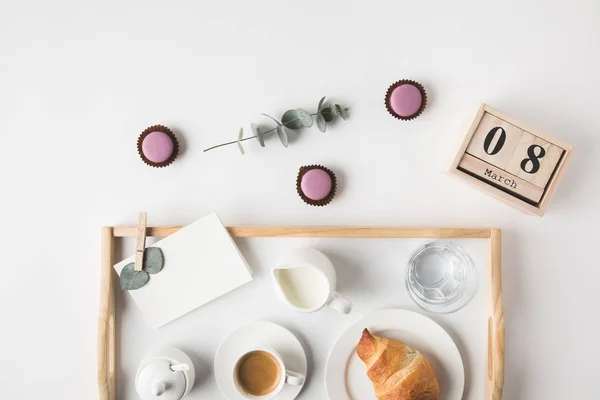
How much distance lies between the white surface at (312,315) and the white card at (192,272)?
0.03m

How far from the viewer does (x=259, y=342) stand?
1094 millimetres

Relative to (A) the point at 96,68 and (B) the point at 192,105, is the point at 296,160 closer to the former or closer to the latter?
(B) the point at 192,105

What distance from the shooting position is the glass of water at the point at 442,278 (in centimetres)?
109

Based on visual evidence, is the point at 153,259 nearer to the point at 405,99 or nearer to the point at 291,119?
the point at 291,119

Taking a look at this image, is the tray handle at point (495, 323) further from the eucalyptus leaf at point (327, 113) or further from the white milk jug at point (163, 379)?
the white milk jug at point (163, 379)

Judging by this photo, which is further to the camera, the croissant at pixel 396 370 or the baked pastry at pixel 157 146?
the baked pastry at pixel 157 146

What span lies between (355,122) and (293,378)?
1.71 ft

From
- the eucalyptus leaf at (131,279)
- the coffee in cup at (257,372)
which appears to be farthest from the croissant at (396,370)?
the eucalyptus leaf at (131,279)

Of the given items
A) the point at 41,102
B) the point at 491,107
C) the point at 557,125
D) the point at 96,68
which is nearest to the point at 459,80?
the point at 491,107

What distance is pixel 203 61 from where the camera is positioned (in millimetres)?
1144

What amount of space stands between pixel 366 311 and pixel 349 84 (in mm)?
464

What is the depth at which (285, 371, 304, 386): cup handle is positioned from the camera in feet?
3.38

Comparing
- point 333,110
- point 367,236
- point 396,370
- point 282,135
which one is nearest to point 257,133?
point 282,135

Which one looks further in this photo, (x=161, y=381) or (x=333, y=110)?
(x=333, y=110)
